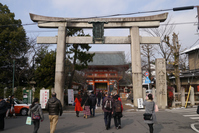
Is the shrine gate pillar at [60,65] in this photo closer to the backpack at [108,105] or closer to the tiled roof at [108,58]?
the backpack at [108,105]

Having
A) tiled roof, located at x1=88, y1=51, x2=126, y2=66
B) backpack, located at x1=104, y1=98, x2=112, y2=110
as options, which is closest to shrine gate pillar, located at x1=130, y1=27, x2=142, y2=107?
backpack, located at x1=104, y1=98, x2=112, y2=110

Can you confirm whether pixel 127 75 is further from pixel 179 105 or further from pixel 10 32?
pixel 10 32

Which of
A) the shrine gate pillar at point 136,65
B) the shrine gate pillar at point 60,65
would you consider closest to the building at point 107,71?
the shrine gate pillar at point 136,65

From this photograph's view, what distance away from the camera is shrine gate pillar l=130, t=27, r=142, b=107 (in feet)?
46.6

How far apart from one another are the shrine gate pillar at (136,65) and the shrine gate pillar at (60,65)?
607 centimetres

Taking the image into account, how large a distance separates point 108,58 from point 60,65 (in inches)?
941

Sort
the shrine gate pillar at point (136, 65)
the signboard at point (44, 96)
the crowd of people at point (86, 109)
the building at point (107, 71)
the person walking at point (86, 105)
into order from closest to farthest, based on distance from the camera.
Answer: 1. the crowd of people at point (86, 109)
2. the person walking at point (86, 105)
3. the shrine gate pillar at point (136, 65)
4. the signboard at point (44, 96)
5. the building at point (107, 71)

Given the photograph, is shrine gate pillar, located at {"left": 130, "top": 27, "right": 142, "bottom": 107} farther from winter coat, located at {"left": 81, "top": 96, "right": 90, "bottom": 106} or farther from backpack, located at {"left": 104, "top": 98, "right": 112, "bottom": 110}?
backpack, located at {"left": 104, "top": 98, "right": 112, "bottom": 110}

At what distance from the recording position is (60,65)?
1420cm

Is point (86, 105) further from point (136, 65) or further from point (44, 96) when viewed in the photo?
point (136, 65)

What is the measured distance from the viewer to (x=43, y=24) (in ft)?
47.1

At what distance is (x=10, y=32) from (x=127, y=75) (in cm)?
2142

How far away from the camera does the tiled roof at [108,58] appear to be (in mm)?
35513

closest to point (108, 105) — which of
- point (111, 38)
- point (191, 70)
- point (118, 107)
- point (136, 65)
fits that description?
point (118, 107)
